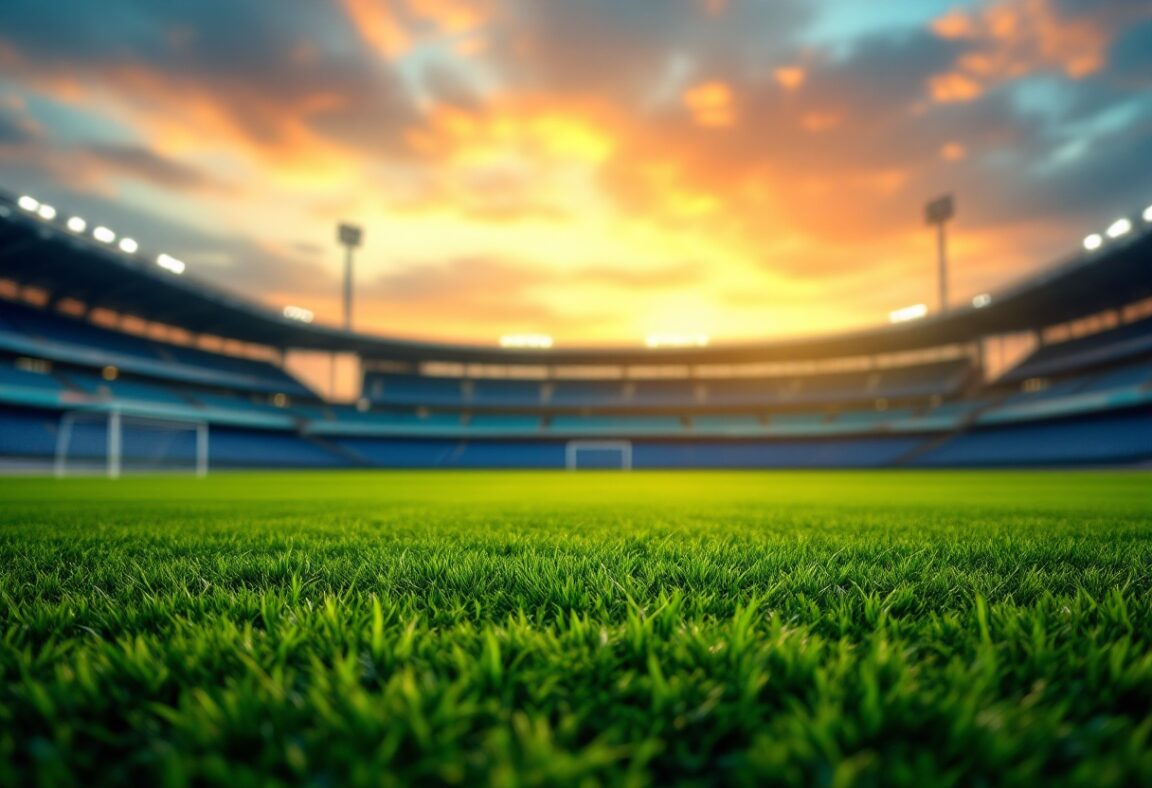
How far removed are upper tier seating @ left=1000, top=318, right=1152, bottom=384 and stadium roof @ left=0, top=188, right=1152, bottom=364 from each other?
1.62 m

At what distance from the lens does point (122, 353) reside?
1347 inches

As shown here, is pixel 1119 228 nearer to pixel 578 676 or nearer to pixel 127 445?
pixel 578 676

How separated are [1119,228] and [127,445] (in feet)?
167

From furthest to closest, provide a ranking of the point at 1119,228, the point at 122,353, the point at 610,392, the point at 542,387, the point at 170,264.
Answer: the point at 542,387 → the point at 610,392 → the point at 122,353 → the point at 170,264 → the point at 1119,228

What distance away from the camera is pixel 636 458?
46000 millimetres

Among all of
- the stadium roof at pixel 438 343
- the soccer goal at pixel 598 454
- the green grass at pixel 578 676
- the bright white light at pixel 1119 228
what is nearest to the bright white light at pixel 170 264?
the stadium roof at pixel 438 343

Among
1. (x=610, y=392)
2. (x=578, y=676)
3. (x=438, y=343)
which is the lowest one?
(x=578, y=676)

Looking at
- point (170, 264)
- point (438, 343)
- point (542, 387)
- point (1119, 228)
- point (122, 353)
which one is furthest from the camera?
point (542, 387)

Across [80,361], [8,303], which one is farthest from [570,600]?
[8,303]

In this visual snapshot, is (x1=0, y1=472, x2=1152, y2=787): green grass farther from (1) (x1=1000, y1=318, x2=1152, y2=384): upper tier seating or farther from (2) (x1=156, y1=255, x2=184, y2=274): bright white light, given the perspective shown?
Answer: (1) (x1=1000, y1=318, x2=1152, y2=384): upper tier seating

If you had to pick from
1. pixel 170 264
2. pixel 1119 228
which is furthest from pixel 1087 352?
pixel 170 264

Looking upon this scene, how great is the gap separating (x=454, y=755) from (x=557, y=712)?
319mm

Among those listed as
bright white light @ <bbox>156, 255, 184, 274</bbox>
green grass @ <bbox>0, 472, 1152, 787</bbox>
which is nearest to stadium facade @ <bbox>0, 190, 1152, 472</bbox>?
bright white light @ <bbox>156, 255, 184, 274</bbox>

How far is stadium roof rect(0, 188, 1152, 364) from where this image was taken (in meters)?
26.4
